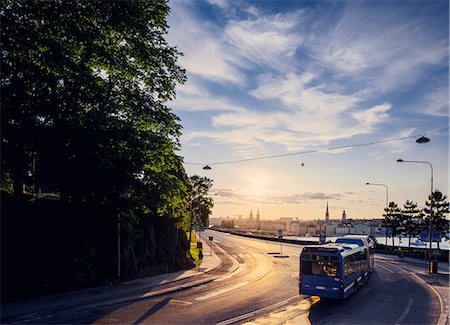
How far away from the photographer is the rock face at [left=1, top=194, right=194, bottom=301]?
17766 millimetres

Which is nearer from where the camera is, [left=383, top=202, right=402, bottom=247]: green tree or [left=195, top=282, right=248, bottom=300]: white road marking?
[left=195, top=282, right=248, bottom=300]: white road marking

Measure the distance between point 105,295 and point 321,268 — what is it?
11.4 meters

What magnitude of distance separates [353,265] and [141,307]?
38.3 feet

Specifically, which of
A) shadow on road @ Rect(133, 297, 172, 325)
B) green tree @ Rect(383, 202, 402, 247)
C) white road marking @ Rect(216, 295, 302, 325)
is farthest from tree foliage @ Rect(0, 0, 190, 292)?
green tree @ Rect(383, 202, 402, 247)

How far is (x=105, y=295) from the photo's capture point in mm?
18781

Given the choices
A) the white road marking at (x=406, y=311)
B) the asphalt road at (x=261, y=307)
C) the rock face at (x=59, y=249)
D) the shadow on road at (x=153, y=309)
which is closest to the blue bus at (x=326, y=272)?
the asphalt road at (x=261, y=307)

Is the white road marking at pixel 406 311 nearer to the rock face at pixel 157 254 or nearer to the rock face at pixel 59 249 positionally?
the rock face at pixel 59 249

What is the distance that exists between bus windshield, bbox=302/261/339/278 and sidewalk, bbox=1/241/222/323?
7.84 metres

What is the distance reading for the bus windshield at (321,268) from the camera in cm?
1762

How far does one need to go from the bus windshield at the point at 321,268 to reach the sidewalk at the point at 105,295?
7.84 metres

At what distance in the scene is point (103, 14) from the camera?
19.6m

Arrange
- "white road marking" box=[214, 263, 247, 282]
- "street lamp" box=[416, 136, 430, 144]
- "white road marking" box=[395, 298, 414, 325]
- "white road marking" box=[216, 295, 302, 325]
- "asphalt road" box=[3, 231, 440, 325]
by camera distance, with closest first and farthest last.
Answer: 1. "white road marking" box=[216, 295, 302, 325]
2. "asphalt road" box=[3, 231, 440, 325]
3. "white road marking" box=[395, 298, 414, 325]
4. "street lamp" box=[416, 136, 430, 144]
5. "white road marking" box=[214, 263, 247, 282]

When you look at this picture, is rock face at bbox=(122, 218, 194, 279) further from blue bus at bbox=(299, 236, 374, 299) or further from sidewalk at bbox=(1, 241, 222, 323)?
blue bus at bbox=(299, 236, 374, 299)

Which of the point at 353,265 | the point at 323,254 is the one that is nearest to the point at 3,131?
the point at 323,254
